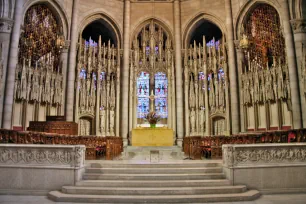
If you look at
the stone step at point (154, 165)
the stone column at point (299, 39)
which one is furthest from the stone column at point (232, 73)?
the stone step at point (154, 165)

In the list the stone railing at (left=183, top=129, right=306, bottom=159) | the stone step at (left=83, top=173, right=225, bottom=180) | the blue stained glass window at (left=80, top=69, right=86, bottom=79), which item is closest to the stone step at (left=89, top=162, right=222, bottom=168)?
the stone step at (left=83, top=173, right=225, bottom=180)

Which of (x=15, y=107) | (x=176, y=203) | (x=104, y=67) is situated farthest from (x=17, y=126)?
(x=176, y=203)

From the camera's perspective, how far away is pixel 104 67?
2212 cm

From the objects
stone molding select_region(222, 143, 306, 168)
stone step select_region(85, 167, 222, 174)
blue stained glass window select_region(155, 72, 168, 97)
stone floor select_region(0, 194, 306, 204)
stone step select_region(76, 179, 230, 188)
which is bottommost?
stone floor select_region(0, 194, 306, 204)

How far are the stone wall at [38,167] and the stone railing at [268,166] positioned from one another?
15.1 feet

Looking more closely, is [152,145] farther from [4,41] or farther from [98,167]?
[4,41]

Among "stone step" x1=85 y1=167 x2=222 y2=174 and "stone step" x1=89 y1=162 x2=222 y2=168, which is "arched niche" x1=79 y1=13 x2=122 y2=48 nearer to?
"stone step" x1=89 y1=162 x2=222 y2=168

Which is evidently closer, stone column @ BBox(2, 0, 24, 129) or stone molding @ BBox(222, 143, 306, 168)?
stone molding @ BBox(222, 143, 306, 168)

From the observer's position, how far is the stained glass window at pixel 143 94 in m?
22.6

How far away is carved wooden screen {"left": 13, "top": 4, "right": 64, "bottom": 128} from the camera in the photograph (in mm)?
16797

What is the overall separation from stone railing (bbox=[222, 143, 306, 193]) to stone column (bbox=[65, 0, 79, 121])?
45.2 ft

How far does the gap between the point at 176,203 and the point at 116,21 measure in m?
19.1

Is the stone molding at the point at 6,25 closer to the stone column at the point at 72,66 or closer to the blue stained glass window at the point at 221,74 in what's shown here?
the stone column at the point at 72,66

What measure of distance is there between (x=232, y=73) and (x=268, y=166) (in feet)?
42.2
